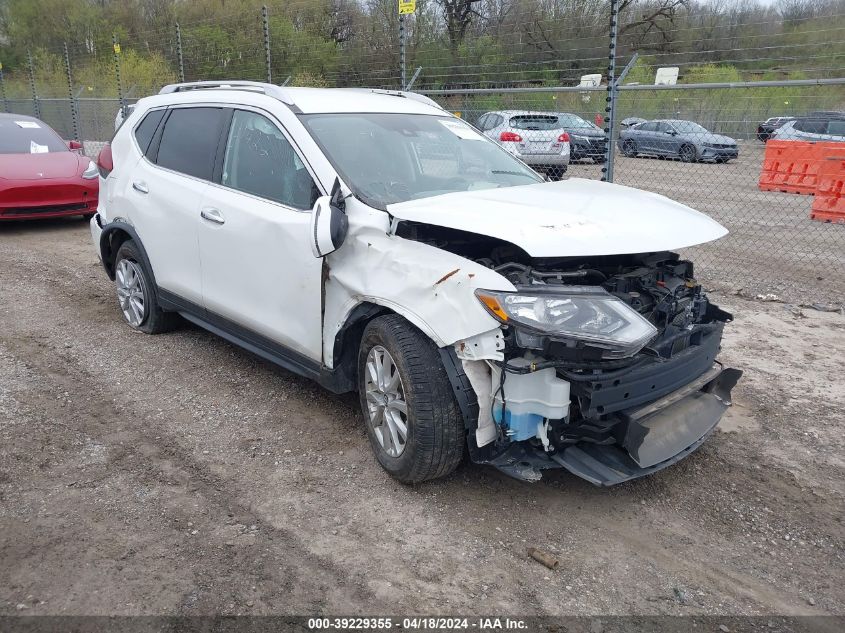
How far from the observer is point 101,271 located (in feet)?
25.5

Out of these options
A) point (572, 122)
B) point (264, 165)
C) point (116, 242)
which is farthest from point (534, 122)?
point (264, 165)

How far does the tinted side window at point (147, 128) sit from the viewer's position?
5289 millimetres

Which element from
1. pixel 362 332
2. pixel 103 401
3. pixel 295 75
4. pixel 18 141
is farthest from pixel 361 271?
pixel 295 75

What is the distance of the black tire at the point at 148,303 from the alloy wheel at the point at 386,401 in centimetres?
253

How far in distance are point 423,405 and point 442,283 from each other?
56 cm

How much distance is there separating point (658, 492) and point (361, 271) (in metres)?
1.85

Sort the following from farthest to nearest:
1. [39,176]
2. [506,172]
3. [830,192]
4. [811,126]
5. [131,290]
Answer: [811,126], [830,192], [39,176], [131,290], [506,172]

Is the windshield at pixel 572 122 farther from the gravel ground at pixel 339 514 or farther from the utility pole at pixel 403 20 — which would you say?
the gravel ground at pixel 339 514

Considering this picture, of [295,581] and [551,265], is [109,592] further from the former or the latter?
[551,265]

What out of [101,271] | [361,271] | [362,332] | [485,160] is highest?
[485,160]

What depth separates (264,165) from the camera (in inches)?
163

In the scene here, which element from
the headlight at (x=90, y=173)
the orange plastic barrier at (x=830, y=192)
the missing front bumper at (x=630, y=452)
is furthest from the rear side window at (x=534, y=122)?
the missing front bumper at (x=630, y=452)

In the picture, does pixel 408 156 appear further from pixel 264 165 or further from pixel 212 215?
pixel 212 215

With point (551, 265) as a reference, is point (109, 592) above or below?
below
